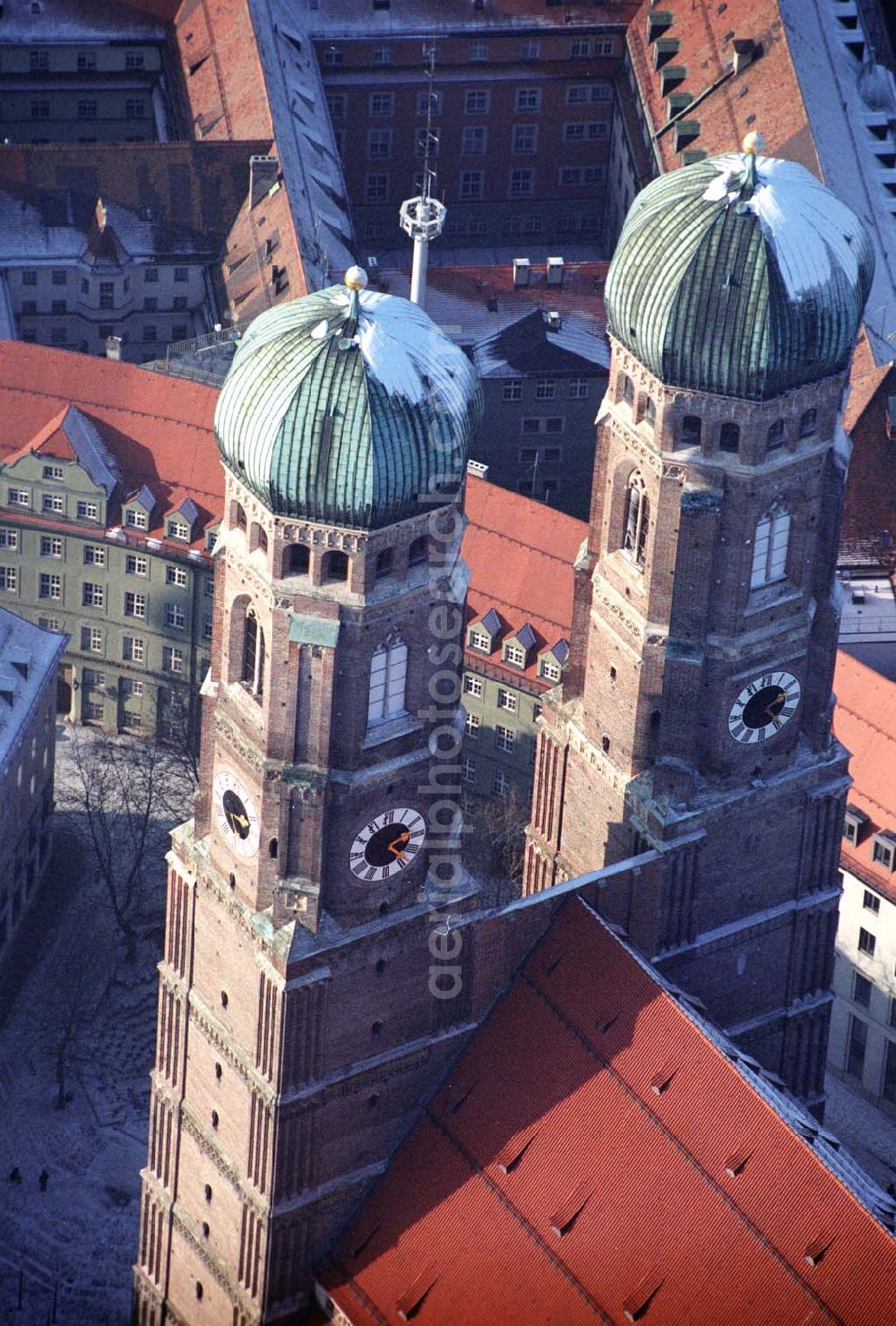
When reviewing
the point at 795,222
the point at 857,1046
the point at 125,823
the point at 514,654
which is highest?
the point at 795,222

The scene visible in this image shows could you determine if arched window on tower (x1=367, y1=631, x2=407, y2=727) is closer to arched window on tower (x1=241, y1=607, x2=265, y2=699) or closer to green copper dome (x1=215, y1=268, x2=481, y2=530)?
arched window on tower (x1=241, y1=607, x2=265, y2=699)

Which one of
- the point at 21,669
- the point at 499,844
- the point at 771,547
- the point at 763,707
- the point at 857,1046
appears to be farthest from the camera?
the point at 499,844

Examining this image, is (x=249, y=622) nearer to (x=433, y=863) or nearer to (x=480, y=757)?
(x=433, y=863)

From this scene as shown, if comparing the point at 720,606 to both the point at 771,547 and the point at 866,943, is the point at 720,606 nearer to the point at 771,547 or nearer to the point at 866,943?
the point at 771,547

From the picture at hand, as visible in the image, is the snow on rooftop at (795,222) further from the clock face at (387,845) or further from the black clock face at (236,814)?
the black clock face at (236,814)

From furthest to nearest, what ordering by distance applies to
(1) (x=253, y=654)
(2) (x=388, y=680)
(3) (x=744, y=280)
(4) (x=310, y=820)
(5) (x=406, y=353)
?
1. (4) (x=310, y=820)
2. (3) (x=744, y=280)
3. (1) (x=253, y=654)
4. (2) (x=388, y=680)
5. (5) (x=406, y=353)

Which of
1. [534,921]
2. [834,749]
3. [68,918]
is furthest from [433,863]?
[68,918]

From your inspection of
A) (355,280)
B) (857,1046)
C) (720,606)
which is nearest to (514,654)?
(857,1046)
